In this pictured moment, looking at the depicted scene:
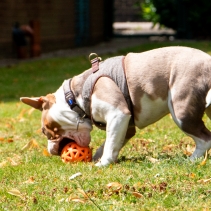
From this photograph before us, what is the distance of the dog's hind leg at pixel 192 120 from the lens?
19.0 ft

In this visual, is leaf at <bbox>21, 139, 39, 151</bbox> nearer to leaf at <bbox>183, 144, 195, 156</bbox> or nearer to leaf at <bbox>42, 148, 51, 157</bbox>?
leaf at <bbox>42, 148, 51, 157</bbox>

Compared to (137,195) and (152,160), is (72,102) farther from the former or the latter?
(137,195)

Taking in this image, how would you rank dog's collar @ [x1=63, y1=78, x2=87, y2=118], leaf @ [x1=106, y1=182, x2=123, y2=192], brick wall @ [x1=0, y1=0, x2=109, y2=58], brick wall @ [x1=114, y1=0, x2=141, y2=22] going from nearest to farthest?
1. leaf @ [x1=106, y1=182, x2=123, y2=192]
2. dog's collar @ [x1=63, y1=78, x2=87, y2=118]
3. brick wall @ [x1=0, y1=0, x2=109, y2=58]
4. brick wall @ [x1=114, y1=0, x2=141, y2=22]

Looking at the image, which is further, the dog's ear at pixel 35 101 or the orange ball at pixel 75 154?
the dog's ear at pixel 35 101

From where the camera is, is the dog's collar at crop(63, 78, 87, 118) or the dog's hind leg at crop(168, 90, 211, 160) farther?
the dog's collar at crop(63, 78, 87, 118)

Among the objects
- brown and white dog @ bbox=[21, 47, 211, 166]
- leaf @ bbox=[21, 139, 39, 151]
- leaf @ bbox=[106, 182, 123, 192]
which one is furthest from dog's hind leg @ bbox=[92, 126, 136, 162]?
leaf @ bbox=[106, 182, 123, 192]

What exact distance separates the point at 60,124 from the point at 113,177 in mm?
1224

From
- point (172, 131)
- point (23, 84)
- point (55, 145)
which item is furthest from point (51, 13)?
point (55, 145)

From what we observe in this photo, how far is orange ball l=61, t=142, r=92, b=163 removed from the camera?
6.33m

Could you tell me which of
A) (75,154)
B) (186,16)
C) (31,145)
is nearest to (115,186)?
(75,154)

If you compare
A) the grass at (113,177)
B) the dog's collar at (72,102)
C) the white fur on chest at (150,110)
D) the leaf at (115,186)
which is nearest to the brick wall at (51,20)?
the grass at (113,177)

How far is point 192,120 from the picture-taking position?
582cm

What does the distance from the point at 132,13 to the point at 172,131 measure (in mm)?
30518

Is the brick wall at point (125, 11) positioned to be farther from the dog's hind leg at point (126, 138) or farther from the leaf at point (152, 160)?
the leaf at point (152, 160)
